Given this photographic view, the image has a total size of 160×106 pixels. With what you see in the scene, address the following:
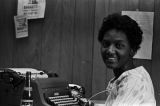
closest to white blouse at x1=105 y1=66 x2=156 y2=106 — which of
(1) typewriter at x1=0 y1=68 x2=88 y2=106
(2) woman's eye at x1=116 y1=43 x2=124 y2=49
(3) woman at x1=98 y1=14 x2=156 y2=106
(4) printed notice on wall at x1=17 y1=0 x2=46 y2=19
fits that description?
(3) woman at x1=98 y1=14 x2=156 y2=106

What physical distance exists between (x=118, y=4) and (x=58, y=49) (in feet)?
1.61

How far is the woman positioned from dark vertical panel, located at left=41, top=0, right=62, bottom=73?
74cm

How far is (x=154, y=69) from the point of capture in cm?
244

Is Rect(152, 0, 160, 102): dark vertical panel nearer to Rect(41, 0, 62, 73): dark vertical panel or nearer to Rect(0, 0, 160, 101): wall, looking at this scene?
Rect(0, 0, 160, 101): wall

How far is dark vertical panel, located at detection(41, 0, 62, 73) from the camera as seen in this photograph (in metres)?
2.45

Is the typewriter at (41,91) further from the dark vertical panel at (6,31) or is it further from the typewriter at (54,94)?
the dark vertical panel at (6,31)

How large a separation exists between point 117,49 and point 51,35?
86cm

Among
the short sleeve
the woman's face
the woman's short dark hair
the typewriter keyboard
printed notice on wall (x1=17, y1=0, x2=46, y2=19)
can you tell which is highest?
printed notice on wall (x1=17, y1=0, x2=46, y2=19)

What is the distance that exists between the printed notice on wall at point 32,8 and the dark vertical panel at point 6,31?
49mm

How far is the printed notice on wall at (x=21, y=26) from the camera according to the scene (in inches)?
95.0

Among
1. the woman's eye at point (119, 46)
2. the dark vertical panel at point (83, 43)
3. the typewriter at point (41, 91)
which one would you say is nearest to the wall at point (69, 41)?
the dark vertical panel at point (83, 43)

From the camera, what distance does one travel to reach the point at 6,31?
2432mm

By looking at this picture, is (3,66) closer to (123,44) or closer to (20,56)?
(20,56)

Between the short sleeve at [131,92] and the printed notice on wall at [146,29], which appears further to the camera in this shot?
the printed notice on wall at [146,29]
